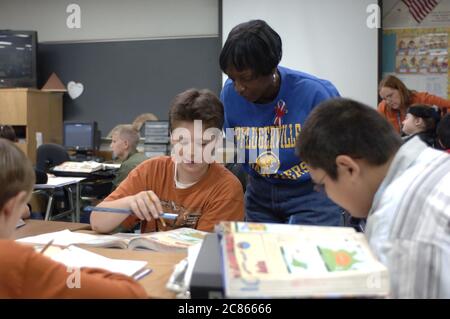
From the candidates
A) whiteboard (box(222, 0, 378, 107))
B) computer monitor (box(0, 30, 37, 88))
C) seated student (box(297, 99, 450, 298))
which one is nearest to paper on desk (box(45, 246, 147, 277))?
seated student (box(297, 99, 450, 298))

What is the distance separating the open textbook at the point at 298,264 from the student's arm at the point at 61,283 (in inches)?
9.2

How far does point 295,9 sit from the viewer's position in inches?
174

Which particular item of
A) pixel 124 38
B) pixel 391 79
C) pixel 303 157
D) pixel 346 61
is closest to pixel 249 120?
pixel 303 157

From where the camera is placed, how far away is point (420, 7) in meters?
4.31

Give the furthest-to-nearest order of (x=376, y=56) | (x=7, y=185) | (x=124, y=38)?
1. (x=124, y=38)
2. (x=376, y=56)
3. (x=7, y=185)

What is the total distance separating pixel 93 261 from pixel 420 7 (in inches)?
169

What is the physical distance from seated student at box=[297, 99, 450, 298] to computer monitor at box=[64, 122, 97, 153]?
443 centimetres

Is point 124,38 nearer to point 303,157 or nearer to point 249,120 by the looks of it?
point 249,120

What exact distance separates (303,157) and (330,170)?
8cm

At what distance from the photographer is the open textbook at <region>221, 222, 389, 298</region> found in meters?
0.64

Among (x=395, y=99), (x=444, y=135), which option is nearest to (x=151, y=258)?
(x=444, y=135)

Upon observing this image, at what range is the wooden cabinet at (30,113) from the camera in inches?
202

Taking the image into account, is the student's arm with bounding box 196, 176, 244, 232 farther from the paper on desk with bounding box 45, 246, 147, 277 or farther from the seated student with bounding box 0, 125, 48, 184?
the seated student with bounding box 0, 125, 48, 184

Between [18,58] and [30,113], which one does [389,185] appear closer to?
[30,113]
